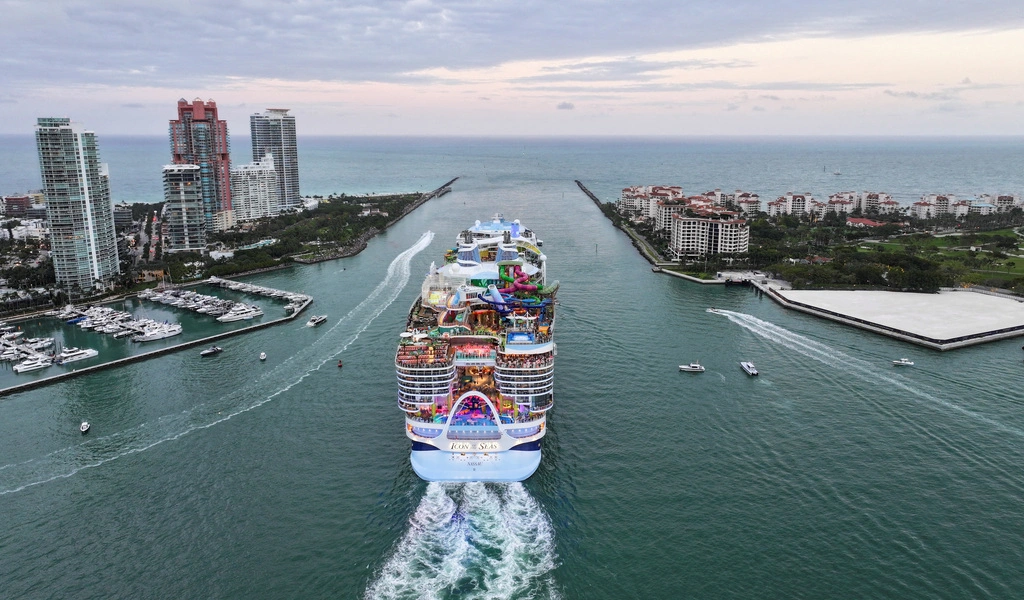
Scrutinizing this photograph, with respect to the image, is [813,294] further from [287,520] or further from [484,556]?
[287,520]

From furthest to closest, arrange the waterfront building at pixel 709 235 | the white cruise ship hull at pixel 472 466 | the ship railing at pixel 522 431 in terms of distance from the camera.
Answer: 1. the waterfront building at pixel 709 235
2. the ship railing at pixel 522 431
3. the white cruise ship hull at pixel 472 466

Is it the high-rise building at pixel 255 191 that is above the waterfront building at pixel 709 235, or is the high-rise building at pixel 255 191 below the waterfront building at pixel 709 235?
above

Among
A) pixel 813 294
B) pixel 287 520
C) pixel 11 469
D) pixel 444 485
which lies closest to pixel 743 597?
pixel 444 485

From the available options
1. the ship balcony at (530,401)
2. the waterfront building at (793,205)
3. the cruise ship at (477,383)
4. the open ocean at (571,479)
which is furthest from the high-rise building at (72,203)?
the waterfront building at (793,205)

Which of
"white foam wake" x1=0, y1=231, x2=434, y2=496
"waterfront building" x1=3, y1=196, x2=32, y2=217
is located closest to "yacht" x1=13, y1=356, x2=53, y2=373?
"white foam wake" x1=0, y1=231, x2=434, y2=496

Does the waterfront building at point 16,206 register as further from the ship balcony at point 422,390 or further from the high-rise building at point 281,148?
the ship balcony at point 422,390

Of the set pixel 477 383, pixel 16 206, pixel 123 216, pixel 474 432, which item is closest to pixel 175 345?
pixel 477 383
